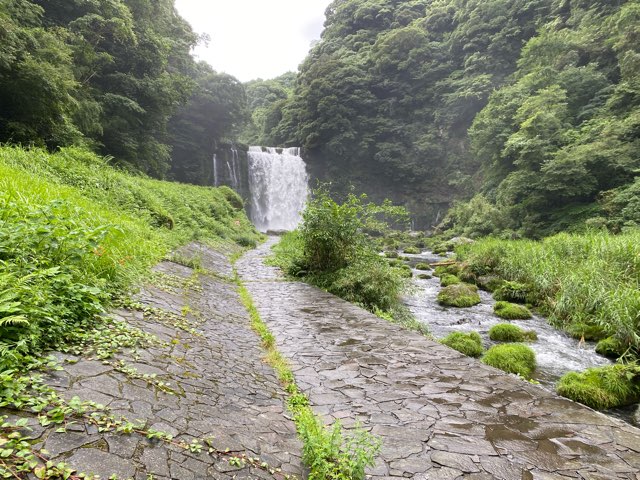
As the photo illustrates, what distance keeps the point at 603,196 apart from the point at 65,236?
2363 cm

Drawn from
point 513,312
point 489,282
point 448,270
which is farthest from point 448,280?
point 513,312

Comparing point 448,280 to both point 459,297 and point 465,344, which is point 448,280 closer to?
point 459,297

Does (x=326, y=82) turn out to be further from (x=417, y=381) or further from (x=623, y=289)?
(x=417, y=381)

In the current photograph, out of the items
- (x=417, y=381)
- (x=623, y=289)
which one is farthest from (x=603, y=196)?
(x=417, y=381)

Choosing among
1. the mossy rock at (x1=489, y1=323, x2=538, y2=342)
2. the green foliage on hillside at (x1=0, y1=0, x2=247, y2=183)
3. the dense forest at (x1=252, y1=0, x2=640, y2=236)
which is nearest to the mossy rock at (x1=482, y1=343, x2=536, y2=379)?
the mossy rock at (x1=489, y1=323, x2=538, y2=342)

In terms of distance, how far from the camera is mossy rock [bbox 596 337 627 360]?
7156 mm

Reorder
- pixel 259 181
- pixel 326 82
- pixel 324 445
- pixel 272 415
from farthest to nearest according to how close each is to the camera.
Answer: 1. pixel 326 82
2. pixel 259 181
3. pixel 272 415
4. pixel 324 445

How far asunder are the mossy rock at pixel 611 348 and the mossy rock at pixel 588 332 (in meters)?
0.49

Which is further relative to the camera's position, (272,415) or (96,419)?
(272,415)

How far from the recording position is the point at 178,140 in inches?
1372

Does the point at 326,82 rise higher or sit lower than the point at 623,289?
higher

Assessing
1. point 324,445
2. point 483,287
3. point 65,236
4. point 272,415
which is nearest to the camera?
point 324,445

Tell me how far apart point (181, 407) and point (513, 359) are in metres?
6.05

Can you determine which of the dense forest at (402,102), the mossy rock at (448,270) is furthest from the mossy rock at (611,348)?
the dense forest at (402,102)
